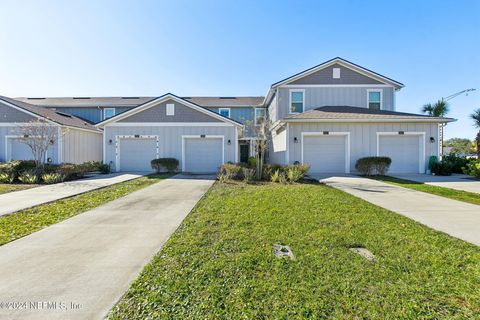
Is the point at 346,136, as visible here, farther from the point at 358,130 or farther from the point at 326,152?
the point at 326,152

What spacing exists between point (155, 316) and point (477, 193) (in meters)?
10.4

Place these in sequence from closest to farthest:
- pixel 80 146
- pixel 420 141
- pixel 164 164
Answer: pixel 420 141
pixel 164 164
pixel 80 146

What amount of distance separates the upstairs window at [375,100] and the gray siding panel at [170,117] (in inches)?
431

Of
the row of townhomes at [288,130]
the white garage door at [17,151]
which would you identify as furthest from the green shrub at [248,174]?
the white garage door at [17,151]

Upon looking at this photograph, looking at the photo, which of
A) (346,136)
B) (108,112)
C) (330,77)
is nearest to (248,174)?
(346,136)

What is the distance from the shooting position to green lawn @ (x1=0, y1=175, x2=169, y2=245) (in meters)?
4.22

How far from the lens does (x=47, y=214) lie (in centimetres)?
530

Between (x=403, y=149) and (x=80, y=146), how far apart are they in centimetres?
2152

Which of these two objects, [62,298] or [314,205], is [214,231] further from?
[314,205]

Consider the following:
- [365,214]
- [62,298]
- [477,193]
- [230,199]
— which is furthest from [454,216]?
[62,298]

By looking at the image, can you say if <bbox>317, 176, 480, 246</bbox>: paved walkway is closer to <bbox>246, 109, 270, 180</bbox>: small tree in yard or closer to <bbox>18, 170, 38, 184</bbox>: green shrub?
<bbox>246, 109, 270, 180</bbox>: small tree in yard

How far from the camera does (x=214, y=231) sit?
4.11 m

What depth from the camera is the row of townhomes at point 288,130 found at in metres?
12.9

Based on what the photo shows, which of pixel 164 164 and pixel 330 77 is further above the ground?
pixel 330 77
